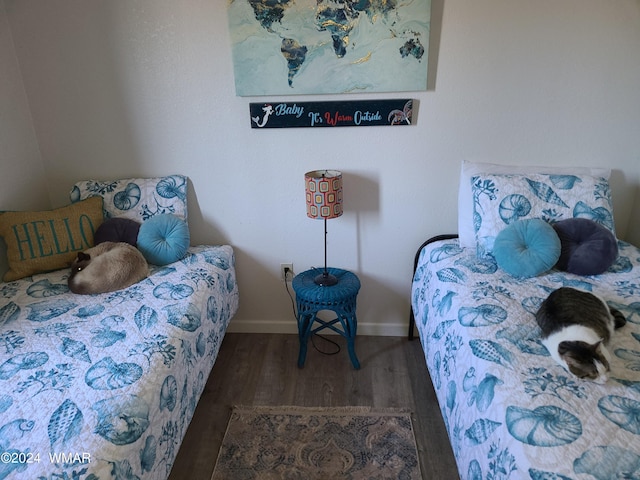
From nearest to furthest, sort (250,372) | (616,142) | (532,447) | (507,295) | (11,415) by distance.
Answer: (532,447), (11,415), (507,295), (616,142), (250,372)

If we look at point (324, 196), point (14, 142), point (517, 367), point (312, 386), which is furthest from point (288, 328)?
point (14, 142)

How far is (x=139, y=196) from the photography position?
2.19 metres

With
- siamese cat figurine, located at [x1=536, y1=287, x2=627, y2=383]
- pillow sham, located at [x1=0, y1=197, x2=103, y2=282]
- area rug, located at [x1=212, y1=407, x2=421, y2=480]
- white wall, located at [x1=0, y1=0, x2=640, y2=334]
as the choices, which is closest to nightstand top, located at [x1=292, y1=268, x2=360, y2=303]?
white wall, located at [x1=0, y1=0, x2=640, y2=334]

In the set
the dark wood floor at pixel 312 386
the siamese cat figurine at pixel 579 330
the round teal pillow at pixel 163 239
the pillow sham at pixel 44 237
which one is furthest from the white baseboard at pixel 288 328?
the siamese cat figurine at pixel 579 330

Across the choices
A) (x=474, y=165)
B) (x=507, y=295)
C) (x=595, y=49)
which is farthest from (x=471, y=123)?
(x=507, y=295)

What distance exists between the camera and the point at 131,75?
2.07 meters

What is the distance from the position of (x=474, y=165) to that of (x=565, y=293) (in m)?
0.85

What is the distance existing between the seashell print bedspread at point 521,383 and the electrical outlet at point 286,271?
827 millimetres

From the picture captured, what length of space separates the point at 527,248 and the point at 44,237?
7.49 feet

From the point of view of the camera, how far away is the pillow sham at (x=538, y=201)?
191 centimetres

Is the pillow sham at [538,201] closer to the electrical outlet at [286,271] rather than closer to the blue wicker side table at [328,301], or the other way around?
the blue wicker side table at [328,301]

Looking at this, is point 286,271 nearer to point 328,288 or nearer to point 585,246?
point 328,288

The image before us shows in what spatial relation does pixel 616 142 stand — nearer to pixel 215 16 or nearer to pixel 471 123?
pixel 471 123

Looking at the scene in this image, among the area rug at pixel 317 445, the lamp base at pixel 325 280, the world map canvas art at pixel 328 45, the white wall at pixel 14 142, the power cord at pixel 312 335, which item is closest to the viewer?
the area rug at pixel 317 445
